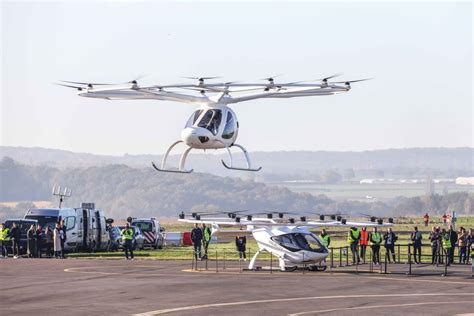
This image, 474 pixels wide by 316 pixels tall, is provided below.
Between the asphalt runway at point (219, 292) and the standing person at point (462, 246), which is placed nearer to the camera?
the asphalt runway at point (219, 292)

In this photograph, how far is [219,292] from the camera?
32.8 metres

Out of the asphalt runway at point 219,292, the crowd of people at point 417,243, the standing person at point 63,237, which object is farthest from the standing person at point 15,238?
the crowd of people at point 417,243

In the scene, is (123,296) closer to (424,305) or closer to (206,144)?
(424,305)

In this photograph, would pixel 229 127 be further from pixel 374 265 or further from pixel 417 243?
pixel 417 243

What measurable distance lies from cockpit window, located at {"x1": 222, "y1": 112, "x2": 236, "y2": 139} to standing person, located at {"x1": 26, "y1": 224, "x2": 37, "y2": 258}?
9.84 meters

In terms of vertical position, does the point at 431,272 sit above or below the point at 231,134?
below

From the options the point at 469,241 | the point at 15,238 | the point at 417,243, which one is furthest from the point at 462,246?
the point at 15,238

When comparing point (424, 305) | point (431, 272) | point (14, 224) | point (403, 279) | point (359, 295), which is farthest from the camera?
point (14, 224)

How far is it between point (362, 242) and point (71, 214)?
14603mm

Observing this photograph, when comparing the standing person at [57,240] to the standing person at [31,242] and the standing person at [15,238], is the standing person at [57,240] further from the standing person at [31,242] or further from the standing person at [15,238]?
the standing person at [15,238]

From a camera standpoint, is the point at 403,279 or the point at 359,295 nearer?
the point at 359,295

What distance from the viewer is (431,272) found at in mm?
40500

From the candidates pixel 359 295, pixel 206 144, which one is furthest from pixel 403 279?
pixel 206 144

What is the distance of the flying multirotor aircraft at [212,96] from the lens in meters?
45.8
